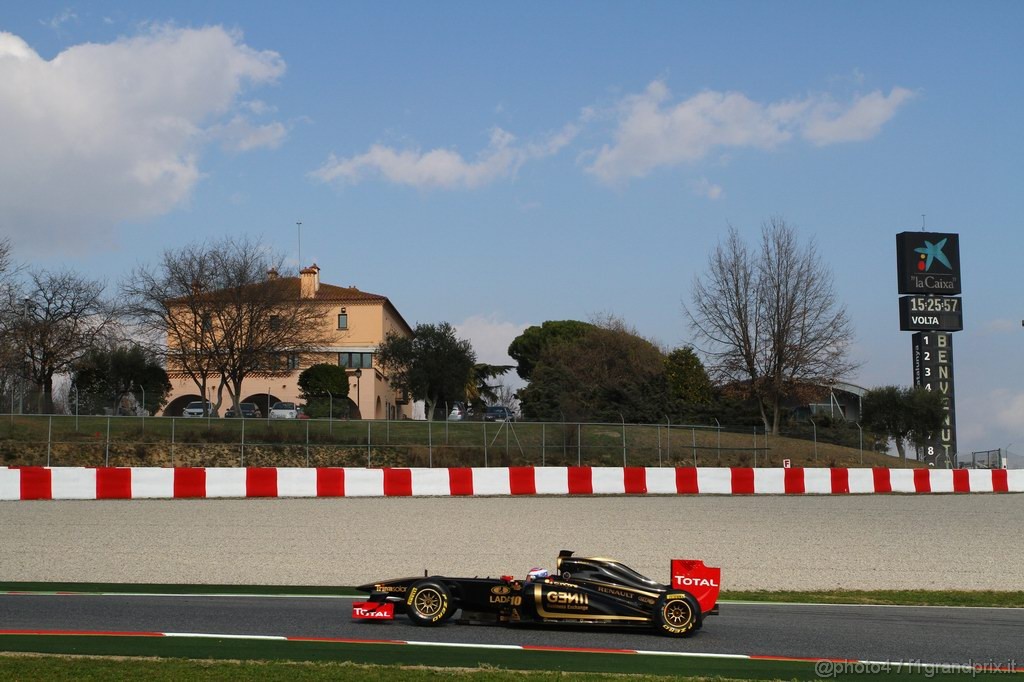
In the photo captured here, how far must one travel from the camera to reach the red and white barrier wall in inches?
902

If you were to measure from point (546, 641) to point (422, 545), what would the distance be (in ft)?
24.9

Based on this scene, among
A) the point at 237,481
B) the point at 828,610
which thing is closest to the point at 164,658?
the point at 828,610

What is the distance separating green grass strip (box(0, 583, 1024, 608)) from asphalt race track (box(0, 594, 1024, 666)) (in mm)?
512

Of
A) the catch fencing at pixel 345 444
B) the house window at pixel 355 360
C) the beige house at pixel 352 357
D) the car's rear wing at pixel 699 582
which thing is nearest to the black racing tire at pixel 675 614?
the car's rear wing at pixel 699 582

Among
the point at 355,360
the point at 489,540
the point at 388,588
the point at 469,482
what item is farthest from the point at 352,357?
the point at 388,588

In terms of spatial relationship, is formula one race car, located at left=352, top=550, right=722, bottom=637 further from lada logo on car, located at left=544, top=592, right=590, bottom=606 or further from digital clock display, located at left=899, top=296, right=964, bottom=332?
digital clock display, located at left=899, top=296, right=964, bottom=332

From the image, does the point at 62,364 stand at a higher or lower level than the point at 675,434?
higher

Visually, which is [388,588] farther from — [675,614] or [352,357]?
[352,357]

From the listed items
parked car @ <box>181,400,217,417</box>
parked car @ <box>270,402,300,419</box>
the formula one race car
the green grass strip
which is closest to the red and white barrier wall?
the green grass strip

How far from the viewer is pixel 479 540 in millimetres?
16969

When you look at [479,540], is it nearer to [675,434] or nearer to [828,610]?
[828,610]

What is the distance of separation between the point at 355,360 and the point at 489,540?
58551 millimetres

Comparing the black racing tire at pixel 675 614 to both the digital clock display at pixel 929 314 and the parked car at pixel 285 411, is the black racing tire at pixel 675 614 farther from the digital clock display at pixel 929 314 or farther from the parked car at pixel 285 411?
the parked car at pixel 285 411

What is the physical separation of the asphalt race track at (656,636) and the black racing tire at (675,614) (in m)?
0.09
